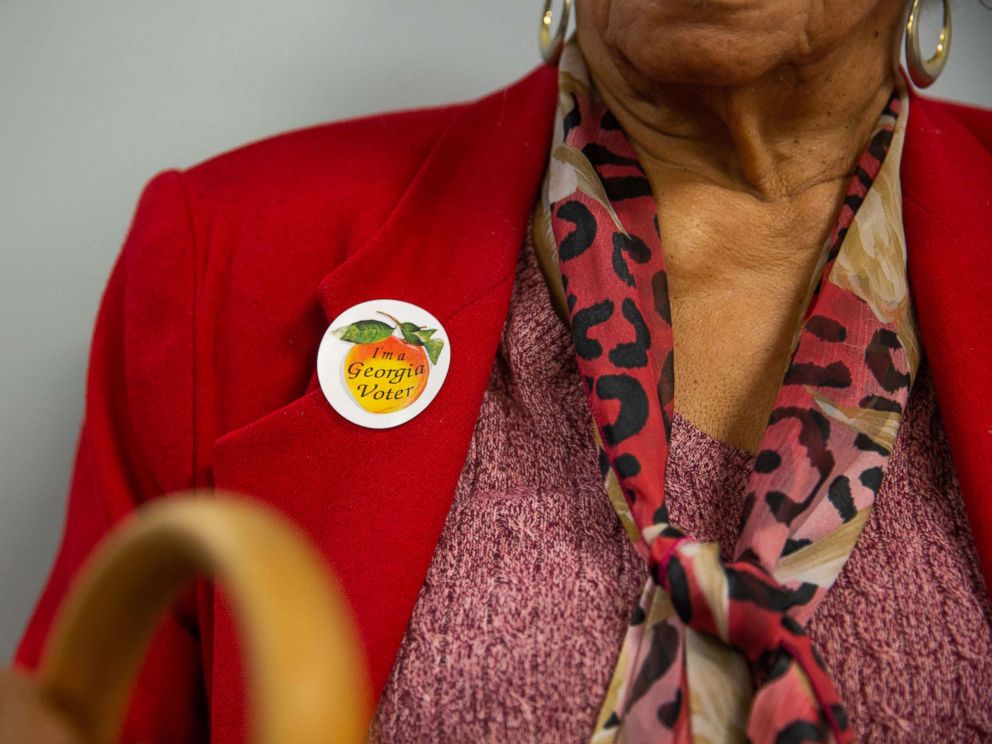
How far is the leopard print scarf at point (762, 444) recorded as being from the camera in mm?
645

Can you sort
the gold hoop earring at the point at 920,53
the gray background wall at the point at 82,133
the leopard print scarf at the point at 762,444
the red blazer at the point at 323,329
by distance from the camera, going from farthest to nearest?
the gray background wall at the point at 82,133, the gold hoop earring at the point at 920,53, the red blazer at the point at 323,329, the leopard print scarf at the point at 762,444

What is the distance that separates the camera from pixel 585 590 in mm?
714

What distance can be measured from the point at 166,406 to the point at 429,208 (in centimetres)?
27

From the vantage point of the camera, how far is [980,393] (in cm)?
76

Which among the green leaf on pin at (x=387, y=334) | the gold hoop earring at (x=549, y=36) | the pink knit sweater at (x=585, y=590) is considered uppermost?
the gold hoop earring at (x=549, y=36)

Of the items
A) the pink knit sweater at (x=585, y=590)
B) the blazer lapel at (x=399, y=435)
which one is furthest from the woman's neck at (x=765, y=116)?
the pink knit sweater at (x=585, y=590)

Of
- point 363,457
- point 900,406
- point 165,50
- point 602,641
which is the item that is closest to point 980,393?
point 900,406

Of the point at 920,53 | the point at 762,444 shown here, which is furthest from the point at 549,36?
the point at 762,444

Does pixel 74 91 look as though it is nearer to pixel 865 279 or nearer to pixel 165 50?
pixel 165 50

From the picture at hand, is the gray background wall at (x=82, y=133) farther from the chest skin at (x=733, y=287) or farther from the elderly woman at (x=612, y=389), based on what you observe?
the chest skin at (x=733, y=287)

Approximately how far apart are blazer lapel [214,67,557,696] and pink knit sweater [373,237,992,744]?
0.08ft

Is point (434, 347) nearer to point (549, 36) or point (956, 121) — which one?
point (549, 36)

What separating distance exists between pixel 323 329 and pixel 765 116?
40cm

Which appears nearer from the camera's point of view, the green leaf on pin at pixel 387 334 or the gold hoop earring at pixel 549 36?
the green leaf on pin at pixel 387 334
